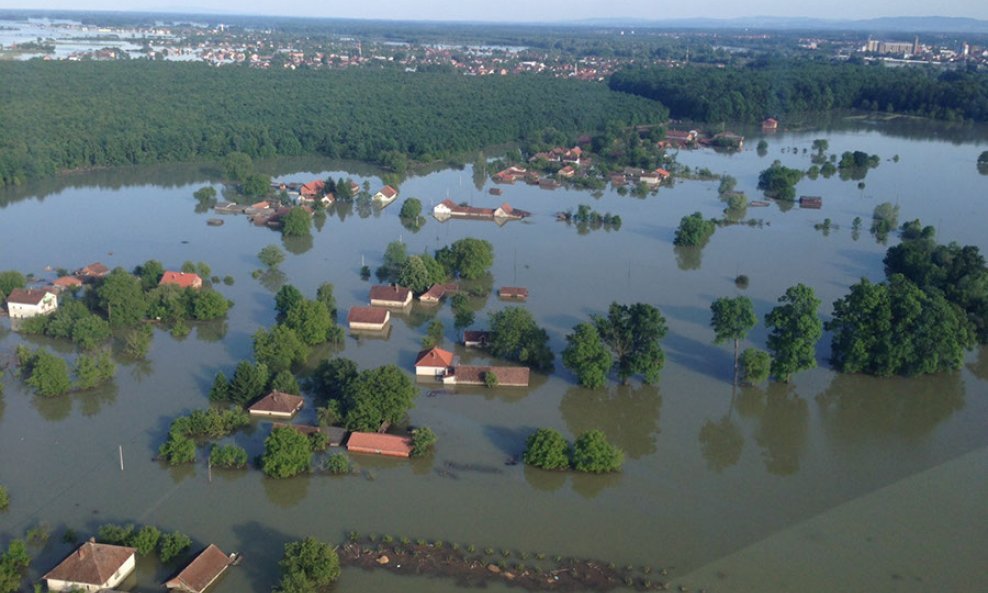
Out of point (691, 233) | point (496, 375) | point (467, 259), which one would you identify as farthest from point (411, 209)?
point (496, 375)

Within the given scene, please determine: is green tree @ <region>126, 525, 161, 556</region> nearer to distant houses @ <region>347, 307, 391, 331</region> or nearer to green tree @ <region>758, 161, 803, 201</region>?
distant houses @ <region>347, 307, 391, 331</region>

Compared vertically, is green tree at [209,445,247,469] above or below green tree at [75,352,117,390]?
below

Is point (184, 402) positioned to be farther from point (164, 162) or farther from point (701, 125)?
point (701, 125)

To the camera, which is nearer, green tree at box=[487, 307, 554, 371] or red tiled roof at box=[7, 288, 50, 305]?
green tree at box=[487, 307, 554, 371]

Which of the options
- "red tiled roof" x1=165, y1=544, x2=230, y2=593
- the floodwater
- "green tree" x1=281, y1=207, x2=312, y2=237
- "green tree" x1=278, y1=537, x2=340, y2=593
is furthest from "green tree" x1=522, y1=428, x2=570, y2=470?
"green tree" x1=281, y1=207, x2=312, y2=237

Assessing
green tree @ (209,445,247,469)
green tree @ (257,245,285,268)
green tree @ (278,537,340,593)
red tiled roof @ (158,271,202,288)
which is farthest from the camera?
green tree @ (257,245,285,268)

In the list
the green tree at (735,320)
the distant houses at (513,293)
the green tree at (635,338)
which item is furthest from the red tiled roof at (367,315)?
the green tree at (735,320)

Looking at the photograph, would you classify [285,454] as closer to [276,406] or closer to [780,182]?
[276,406]

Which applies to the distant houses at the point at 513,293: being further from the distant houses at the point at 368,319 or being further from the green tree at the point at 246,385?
the green tree at the point at 246,385

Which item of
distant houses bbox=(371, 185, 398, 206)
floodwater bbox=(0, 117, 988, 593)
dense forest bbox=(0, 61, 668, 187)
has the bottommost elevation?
floodwater bbox=(0, 117, 988, 593)

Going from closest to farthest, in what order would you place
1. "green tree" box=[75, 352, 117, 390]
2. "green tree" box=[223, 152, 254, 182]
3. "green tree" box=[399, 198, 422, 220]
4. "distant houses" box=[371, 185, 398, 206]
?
1. "green tree" box=[75, 352, 117, 390]
2. "green tree" box=[399, 198, 422, 220]
3. "distant houses" box=[371, 185, 398, 206]
4. "green tree" box=[223, 152, 254, 182]
